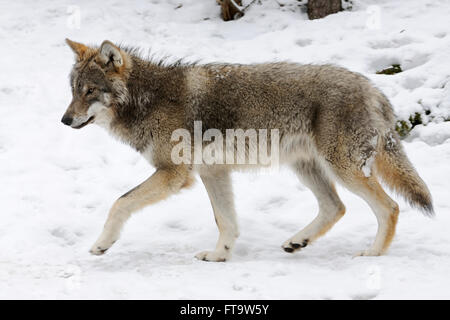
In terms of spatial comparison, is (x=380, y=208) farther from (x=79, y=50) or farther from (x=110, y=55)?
(x=79, y=50)

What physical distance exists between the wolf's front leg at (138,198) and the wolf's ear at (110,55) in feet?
3.59

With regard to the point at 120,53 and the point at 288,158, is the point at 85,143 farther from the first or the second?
the point at 288,158

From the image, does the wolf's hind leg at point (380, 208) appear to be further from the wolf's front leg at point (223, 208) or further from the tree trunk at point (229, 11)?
the tree trunk at point (229, 11)

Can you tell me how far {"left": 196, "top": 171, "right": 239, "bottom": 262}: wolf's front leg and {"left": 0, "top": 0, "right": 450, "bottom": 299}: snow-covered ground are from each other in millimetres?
185

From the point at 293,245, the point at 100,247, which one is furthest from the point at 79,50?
the point at 293,245

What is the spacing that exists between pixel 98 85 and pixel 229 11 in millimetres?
Result: 6639

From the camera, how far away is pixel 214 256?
5195mm

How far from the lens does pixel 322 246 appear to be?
5.42m

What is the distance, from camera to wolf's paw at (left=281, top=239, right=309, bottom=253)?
17.4ft

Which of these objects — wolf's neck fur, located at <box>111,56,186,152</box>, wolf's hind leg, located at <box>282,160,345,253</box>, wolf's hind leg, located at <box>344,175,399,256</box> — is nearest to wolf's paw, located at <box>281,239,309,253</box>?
wolf's hind leg, located at <box>282,160,345,253</box>

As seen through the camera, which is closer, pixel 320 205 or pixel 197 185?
pixel 320 205

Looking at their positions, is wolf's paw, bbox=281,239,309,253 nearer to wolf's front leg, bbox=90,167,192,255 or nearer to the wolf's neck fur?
wolf's front leg, bbox=90,167,192,255

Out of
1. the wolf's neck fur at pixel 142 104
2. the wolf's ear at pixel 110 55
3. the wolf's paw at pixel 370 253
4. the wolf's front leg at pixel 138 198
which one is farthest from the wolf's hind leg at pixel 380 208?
the wolf's ear at pixel 110 55
